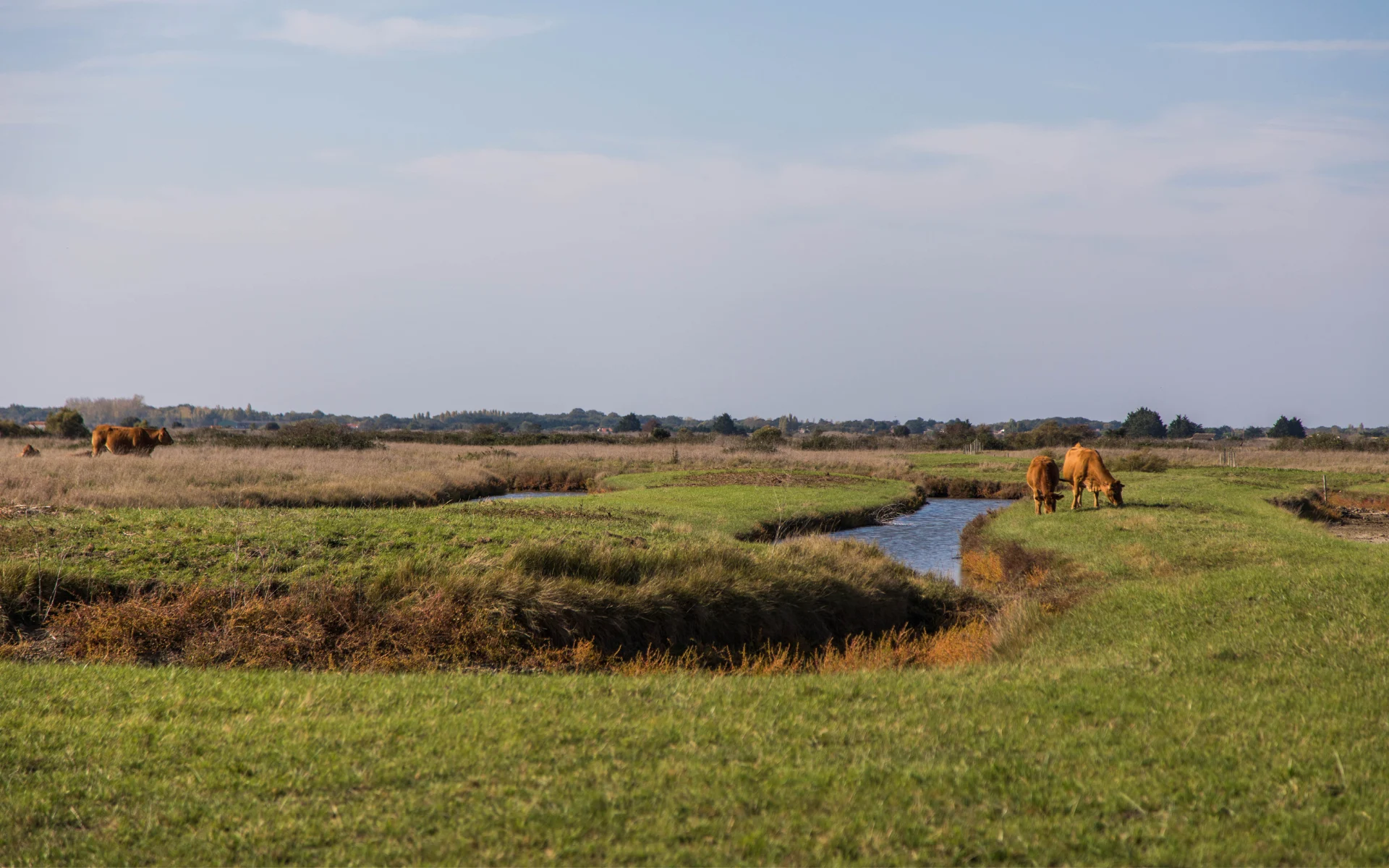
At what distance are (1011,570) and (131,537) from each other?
58.5 ft

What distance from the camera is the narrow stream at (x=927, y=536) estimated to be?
26578 mm

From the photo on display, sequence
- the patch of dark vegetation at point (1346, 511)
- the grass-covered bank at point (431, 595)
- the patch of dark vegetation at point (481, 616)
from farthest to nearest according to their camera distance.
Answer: the patch of dark vegetation at point (1346, 511)
the grass-covered bank at point (431, 595)
the patch of dark vegetation at point (481, 616)

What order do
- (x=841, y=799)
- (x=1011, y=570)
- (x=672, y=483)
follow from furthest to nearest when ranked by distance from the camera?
1. (x=672, y=483)
2. (x=1011, y=570)
3. (x=841, y=799)

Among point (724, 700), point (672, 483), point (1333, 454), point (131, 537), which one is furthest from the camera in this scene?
point (1333, 454)

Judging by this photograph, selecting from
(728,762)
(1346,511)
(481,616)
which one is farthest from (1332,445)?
(728,762)

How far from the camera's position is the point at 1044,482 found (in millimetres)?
30016

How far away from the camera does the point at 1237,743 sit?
693 centimetres

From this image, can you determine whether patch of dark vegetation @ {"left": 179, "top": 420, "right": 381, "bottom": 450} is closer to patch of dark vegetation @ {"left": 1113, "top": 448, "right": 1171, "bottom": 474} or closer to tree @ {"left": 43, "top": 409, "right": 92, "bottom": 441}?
tree @ {"left": 43, "top": 409, "right": 92, "bottom": 441}

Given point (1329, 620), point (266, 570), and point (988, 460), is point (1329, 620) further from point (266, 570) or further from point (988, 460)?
point (988, 460)

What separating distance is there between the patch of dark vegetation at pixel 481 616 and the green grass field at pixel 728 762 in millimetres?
1798

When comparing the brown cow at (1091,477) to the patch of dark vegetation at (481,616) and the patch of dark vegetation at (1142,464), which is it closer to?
the patch of dark vegetation at (481,616)

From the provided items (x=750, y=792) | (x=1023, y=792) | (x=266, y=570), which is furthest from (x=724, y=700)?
(x=266, y=570)

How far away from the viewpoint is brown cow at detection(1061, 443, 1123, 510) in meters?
29.0

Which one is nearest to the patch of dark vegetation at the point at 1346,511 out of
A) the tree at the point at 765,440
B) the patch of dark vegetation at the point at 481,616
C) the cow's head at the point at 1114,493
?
the cow's head at the point at 1114,493
